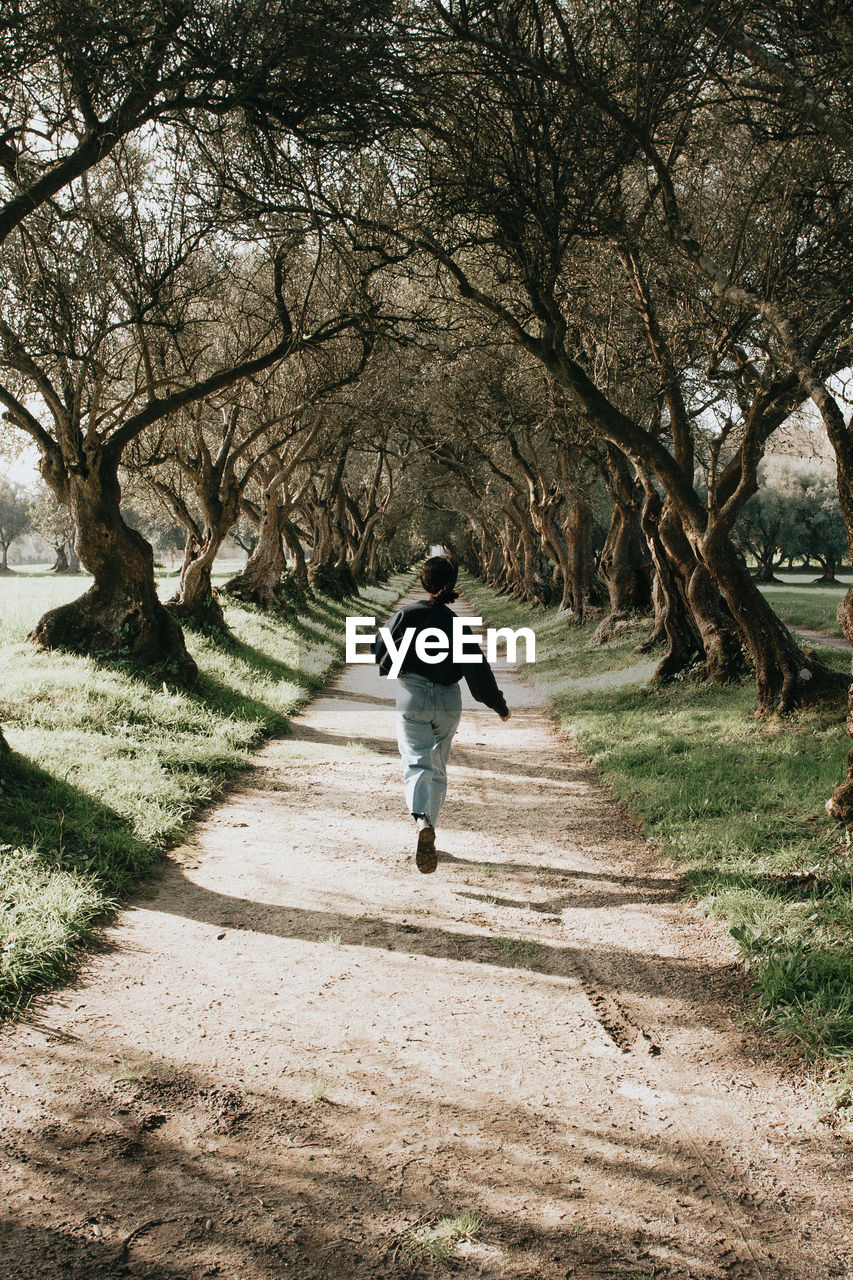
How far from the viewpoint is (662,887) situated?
5.62 metres

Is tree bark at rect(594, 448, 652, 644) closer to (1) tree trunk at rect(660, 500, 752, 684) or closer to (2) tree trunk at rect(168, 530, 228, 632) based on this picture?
(1) tree trunk at rect(660, 500, 752, 684)

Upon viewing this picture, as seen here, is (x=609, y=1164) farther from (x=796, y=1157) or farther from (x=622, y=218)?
(x=622, y=218)

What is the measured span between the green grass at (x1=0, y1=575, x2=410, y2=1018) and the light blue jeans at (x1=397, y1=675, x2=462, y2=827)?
190 centimetres

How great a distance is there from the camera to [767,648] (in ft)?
31.0

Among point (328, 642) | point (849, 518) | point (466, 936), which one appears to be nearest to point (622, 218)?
point (849, 518)

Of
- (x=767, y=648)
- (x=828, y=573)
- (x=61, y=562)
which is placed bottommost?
(x=767, y=648)

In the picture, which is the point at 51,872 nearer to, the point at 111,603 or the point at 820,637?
the point at 111,603

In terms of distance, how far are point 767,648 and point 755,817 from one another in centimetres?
354

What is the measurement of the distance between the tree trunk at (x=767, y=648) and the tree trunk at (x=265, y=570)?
13.6 metres

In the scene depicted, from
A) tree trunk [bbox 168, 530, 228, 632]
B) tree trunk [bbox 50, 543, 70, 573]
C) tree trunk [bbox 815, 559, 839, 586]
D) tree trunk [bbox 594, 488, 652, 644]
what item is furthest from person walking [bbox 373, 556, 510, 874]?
tree trunk [bbox 50, 543, 70, 573]

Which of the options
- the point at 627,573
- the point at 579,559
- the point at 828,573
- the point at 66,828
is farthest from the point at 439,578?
the point at 828,573

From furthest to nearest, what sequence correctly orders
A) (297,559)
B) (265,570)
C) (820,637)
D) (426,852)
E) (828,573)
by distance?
(828,573)
(297,559)
(265,570)
(820,637)
(426,852)

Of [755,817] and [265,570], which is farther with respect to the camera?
[265,570]

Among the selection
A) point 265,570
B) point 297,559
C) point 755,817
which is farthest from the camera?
point 297,559
